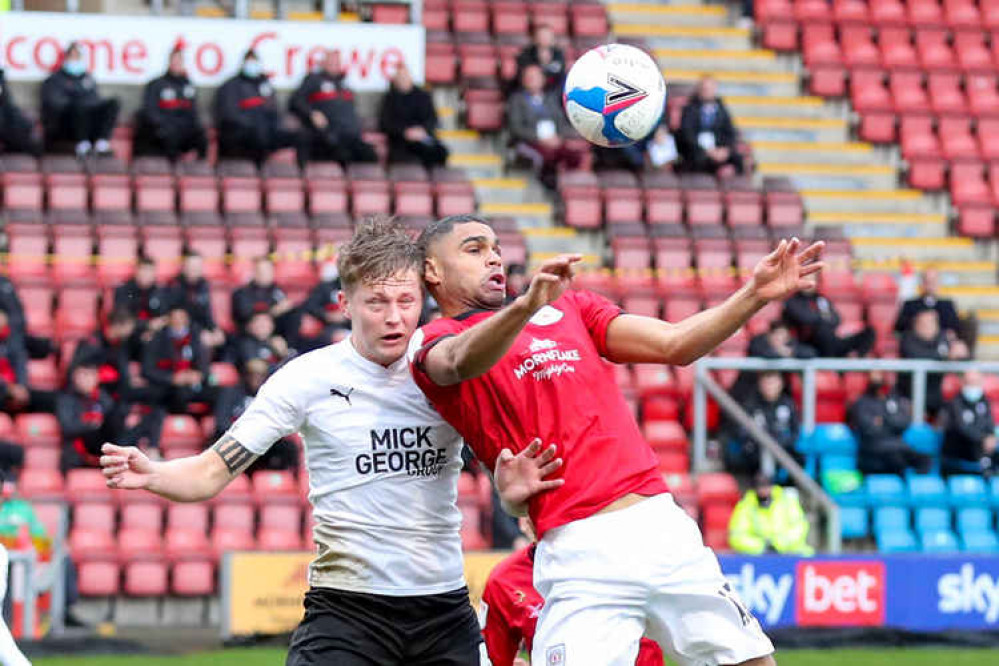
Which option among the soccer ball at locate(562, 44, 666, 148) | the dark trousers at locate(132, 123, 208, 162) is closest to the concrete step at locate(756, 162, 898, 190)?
the dark trousers at locate(132, 123, 208, 162)

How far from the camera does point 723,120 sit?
1747cm

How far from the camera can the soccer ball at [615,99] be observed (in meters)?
5.89

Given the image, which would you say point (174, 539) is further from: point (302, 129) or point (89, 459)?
point (302, 129)

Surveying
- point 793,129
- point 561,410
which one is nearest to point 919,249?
point 793,129

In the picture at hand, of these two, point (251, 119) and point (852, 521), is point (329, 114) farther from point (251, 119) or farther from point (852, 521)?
point (852, 521)

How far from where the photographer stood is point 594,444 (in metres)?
5.02

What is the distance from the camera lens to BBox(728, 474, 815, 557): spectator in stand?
43.7 feet

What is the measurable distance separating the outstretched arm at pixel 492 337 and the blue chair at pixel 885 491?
10.0 meters

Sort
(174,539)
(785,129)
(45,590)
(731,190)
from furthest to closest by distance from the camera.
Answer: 1. (785,129)
2. (731,190)
3. (174,539)
4. (45,590)

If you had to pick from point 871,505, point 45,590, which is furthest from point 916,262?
point 45,590

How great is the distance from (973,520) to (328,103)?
7.06 metres

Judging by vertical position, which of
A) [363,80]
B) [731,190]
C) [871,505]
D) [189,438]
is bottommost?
[871,505]

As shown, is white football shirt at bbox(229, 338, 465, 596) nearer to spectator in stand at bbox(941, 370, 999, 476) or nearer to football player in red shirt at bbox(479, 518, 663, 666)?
football player in red shirt at bbox(479, 518, 663, 666)

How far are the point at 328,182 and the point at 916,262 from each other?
6.26 meters
